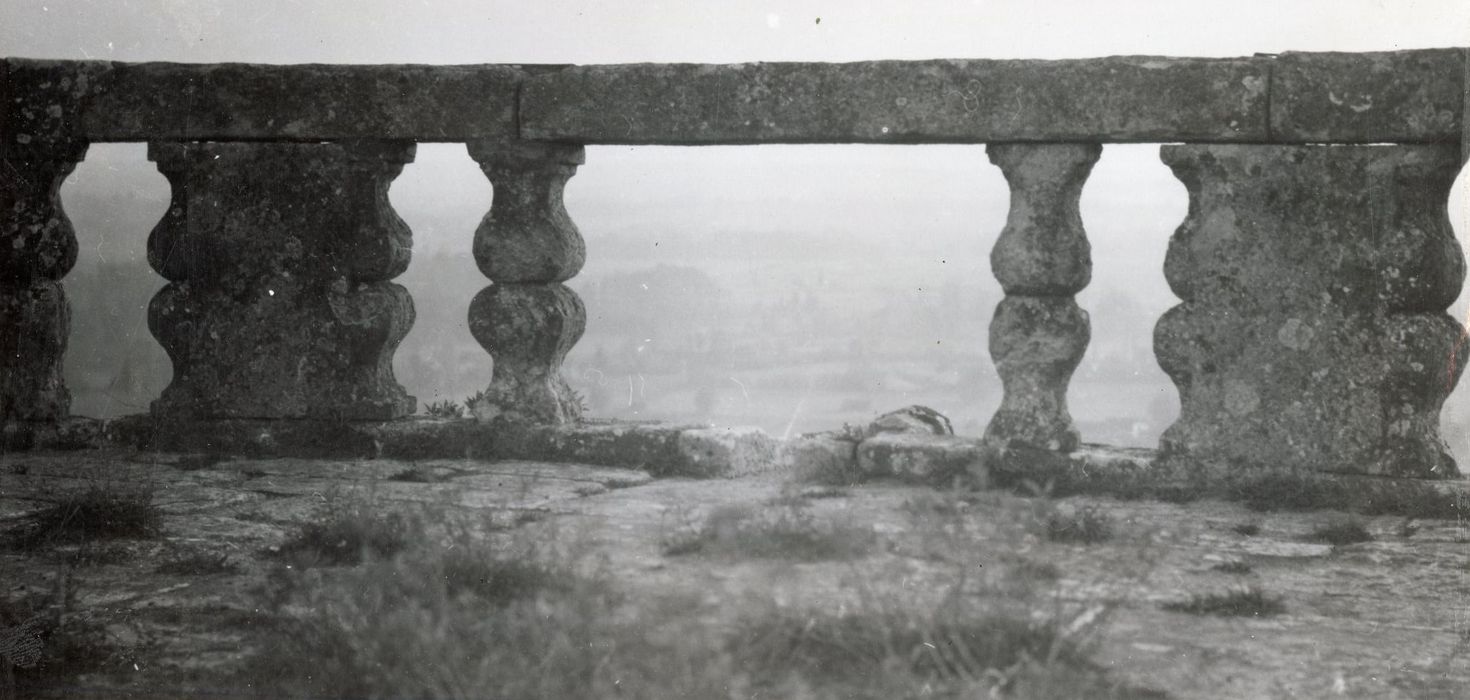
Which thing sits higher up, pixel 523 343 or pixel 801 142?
pixel 801 142

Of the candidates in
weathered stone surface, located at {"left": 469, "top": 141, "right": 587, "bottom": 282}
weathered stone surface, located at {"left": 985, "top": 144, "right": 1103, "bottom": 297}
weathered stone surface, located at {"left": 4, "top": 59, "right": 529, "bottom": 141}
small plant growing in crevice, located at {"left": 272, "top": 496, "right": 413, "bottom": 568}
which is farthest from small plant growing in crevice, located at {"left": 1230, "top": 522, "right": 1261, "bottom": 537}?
weathered stone surface, located at {"left": 4, "top": 59, "right": 529, "bottom": 141}

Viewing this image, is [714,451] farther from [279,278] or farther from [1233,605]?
[1233,605]

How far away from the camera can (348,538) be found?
17.1 feet

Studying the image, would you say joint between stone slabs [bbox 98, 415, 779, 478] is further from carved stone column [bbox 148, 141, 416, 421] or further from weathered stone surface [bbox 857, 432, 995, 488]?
weathered stone surface [bbox 857, 432, 995, 488]

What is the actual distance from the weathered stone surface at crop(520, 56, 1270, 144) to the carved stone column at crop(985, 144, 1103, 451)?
0.16 metres

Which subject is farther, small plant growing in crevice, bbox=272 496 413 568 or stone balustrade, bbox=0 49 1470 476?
stone balustrade, bbox=0 49 1470 476

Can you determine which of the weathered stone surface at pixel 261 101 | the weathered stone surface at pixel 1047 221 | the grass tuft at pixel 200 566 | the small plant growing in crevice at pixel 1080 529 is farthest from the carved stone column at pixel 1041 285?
the grass tuft at pixel 200 566

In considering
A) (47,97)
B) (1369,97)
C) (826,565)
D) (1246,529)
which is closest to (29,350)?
(47,97)

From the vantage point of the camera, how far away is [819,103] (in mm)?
6965

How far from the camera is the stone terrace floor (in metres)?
3.97

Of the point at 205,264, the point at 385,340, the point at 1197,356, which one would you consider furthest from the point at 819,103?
the point at 205,264

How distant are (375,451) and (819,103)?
2.85m

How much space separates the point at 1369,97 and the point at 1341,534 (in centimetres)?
193

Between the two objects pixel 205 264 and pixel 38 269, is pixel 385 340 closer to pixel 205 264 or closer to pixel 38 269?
pixel 205 264
